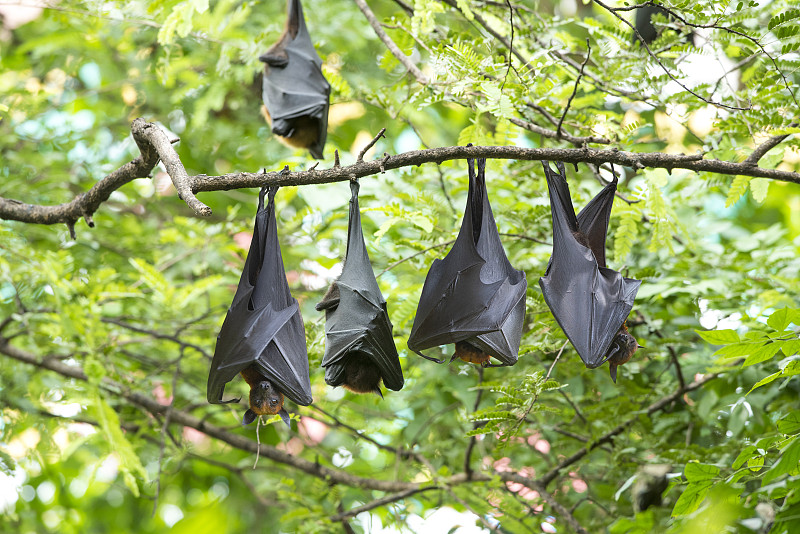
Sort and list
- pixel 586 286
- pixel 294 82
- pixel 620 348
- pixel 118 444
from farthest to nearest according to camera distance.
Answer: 1. pixel 294 82
2. pixel 118 444
3. pixel 620 348
4. pixel 586 286

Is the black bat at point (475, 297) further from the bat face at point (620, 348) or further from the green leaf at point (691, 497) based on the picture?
the green leaf at point (691, 497)

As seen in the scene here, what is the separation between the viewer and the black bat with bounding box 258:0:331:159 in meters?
5.30

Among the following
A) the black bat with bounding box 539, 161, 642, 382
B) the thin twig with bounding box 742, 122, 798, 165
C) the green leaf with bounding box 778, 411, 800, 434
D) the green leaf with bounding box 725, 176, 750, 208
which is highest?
the thin twig with bounding box 742, 122, 798, 165

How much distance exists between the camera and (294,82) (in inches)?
210

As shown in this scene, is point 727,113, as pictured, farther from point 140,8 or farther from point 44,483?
point 44,483

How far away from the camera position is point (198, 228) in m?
5.47

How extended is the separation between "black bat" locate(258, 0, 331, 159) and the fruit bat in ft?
7.98

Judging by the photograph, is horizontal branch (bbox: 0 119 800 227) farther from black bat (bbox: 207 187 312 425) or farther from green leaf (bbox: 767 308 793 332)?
green leaf (bbox: 767 308 793 332)

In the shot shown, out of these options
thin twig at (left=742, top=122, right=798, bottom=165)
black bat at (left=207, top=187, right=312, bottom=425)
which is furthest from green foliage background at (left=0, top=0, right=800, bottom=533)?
black bat at (left=207, top=187, right=312, bottom=425)

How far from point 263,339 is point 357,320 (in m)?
0.42

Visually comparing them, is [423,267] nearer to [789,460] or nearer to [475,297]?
[475,297]

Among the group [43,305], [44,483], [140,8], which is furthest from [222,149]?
[44,483]

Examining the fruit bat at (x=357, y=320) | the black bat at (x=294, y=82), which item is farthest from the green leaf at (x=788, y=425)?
the black bat at (x=294, y=82)

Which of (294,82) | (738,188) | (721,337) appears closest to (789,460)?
A: (721,337)
